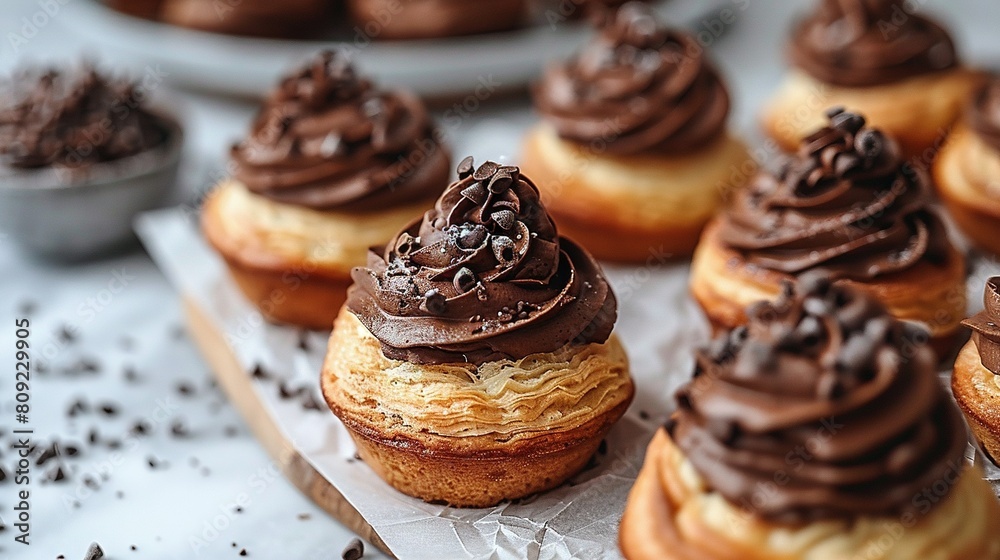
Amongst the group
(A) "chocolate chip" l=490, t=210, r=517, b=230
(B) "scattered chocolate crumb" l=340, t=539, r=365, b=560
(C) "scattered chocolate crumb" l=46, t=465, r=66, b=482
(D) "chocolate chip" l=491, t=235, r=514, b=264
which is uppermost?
(A) "chocolate chip" l=490, t=210, r=517, b=230

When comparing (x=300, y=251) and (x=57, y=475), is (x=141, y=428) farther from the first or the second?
(x=300, y=251)

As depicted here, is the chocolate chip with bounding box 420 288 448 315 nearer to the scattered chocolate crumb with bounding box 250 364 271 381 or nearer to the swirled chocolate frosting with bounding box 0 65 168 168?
the scattered chocolate crumb with bounding box 250 364 271 381

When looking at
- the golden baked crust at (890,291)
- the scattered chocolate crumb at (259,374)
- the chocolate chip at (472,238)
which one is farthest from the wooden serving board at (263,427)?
the golden baked crust at (890,291)

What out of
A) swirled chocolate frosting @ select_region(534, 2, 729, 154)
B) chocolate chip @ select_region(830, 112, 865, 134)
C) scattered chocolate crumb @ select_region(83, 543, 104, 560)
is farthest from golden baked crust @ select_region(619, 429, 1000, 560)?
swirled chocolate frosting @ select_region(534, 2, 729, 154)

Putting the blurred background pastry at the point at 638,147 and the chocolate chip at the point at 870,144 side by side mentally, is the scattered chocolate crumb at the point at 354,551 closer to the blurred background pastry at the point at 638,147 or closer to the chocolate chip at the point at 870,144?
the blurred background pastry at the point at 638,147

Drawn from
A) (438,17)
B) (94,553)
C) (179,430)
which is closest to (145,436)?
(179,430)

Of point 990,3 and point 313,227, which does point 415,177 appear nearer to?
point 313,227
